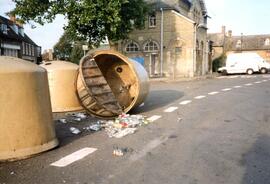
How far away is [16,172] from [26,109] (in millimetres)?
1167

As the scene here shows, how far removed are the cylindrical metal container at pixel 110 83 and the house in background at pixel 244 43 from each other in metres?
68.9

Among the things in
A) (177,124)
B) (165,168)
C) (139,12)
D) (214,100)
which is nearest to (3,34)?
(139,12)

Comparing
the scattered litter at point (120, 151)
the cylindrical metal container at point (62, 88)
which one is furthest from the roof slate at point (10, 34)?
the scattered litter at point (120, 151)

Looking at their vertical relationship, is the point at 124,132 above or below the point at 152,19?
below

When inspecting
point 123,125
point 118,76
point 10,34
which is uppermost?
point 10,34

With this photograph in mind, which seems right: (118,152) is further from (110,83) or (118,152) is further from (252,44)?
(252,44)

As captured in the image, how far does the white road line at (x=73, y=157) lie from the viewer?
6.21m

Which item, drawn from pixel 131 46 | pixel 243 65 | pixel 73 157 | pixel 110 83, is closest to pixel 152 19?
pixel 131 46

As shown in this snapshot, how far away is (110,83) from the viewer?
43.0 ft

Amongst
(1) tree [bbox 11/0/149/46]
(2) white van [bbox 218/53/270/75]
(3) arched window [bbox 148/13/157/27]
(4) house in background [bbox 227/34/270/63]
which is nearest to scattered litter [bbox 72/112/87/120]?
(1) tree [bbox 11/0/149/46]

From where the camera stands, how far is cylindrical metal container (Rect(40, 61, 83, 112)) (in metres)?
12.3

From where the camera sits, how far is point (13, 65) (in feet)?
21.9

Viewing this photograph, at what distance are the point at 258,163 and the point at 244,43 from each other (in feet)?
276

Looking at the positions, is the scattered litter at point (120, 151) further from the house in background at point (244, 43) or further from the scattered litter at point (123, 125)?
the house in background at point (244, 43)
